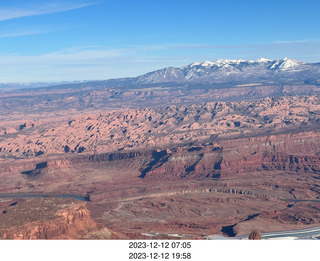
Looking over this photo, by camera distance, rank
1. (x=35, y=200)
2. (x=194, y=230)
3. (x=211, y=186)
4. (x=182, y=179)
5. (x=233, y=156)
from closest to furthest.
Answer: (x=35, y=200) < (x=194, y=230) < (x=211, y=186) < (x=182, y=179) < (x=233, y=156)

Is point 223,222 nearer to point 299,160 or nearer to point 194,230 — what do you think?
point 194,230

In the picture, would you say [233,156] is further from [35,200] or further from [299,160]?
[35,200]

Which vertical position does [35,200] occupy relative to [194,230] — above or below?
above

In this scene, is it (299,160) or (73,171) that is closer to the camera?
(299,160)

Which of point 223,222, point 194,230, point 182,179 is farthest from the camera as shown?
point 182,179

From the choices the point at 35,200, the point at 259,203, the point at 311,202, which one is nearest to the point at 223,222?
the point at 259,203

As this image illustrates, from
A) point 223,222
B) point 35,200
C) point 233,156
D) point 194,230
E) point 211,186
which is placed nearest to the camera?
point 35,200

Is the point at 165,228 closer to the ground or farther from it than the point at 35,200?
closer to the ground

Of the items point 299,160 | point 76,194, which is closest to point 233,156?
point 299,160

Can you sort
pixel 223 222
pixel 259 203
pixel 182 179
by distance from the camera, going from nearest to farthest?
pixel 223 222 → pixel 259 203 → pixel 182 179
